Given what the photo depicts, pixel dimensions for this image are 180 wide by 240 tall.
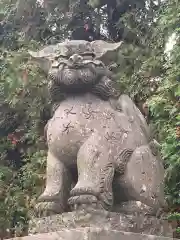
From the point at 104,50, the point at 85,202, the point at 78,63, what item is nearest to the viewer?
the point at 85,202

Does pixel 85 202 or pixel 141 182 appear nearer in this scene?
pixel 85 202

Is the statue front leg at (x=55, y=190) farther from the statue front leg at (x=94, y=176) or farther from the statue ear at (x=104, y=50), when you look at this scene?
the statue ear at (x=104, y=50)

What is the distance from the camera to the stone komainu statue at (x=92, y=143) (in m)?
2.74

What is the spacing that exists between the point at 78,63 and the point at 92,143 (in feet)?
1.32

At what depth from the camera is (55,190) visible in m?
2.79

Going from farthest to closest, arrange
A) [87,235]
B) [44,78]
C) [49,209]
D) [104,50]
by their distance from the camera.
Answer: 1. [44,78]
2. [104,50]
3. [49,209]
4. [87,235]

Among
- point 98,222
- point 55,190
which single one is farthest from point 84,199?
point 55,190

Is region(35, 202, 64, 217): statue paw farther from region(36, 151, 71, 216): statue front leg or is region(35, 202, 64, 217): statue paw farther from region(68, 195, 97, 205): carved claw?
region(68, 195, 97, 205): carved claw

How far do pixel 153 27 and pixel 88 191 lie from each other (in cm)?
387

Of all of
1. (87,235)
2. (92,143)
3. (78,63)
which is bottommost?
(87,235)

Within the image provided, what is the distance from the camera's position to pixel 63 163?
2844mm

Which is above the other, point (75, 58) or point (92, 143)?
point (75, 58)

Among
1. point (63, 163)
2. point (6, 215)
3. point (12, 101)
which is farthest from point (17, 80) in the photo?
point (63, 163)

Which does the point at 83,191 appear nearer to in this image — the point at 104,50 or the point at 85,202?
the point at 85,202
